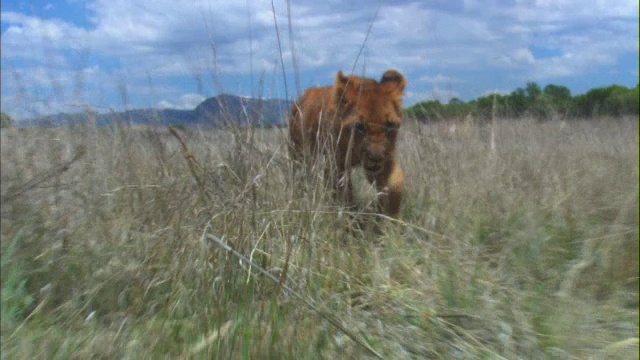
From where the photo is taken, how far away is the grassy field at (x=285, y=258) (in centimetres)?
339

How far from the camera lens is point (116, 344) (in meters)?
3.46

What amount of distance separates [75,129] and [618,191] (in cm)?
438

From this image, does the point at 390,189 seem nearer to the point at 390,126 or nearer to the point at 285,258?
the point at 390,126

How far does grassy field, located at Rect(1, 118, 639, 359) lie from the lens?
3.39 meters

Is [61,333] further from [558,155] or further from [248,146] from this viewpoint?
[558,155]

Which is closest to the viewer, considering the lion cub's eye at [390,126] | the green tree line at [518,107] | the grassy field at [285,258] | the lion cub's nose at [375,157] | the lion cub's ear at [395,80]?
the grassy field at [285,258]

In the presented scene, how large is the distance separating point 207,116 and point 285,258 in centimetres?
201

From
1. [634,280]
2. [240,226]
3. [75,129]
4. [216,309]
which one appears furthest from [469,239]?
[75,129]

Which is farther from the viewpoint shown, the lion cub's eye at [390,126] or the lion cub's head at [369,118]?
the lion cub's eye at [390,126]

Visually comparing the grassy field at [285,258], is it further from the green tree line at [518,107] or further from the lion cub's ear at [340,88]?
the green tree line at [518,107]

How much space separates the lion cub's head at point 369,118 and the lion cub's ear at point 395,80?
3.8 inches

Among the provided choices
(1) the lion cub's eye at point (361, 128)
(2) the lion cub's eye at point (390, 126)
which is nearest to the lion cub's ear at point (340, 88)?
(1) the lion cub's eye at point (361, 128)

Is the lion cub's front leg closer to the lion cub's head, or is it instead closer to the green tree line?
the lion cub's head

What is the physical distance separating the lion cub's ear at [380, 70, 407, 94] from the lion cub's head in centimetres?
10
